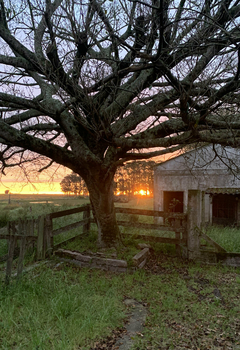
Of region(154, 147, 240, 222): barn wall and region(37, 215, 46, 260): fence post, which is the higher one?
region(154, 147, 240, 222): barn wall

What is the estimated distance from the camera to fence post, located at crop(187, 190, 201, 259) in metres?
7.89

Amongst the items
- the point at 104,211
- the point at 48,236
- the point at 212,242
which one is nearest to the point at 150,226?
the point at 104,211

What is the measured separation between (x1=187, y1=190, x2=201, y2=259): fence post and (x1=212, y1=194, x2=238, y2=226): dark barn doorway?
33.4 ft

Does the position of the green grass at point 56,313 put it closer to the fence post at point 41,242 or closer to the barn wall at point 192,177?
the fence post at point 41,242

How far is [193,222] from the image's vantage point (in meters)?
8.04

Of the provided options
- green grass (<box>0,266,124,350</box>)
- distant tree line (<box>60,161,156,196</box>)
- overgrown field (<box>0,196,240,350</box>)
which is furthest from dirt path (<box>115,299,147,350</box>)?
distant tree line (<box>60,161,156,196</box>)

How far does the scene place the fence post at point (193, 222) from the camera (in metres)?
7.89

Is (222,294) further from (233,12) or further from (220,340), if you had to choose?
(233,12)

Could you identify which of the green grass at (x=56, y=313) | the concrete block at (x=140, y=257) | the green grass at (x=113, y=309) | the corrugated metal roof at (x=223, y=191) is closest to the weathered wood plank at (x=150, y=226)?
the concrete block at (x=140, y=257)

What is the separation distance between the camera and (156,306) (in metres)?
5.06

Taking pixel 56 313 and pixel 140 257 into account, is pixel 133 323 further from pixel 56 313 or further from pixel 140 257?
pixel 140 257

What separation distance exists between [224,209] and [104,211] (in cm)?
1217

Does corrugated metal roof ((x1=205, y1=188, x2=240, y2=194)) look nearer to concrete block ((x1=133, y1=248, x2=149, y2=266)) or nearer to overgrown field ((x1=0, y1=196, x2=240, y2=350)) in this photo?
overgrown field ((x1=0, y1=196, x2=240, y2=350))

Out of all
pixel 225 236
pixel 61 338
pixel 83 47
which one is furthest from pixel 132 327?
pixel 225 236
